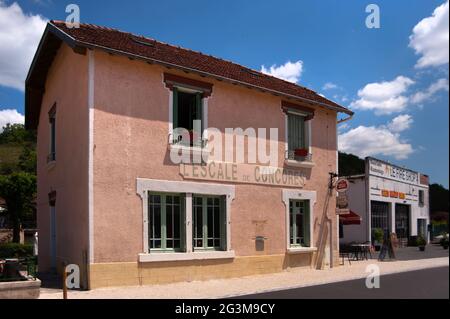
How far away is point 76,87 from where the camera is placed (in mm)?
12617

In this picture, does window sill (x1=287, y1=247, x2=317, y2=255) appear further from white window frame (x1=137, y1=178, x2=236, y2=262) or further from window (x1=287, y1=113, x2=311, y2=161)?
window (x1=287, y1=113, x2=311, y2=161)

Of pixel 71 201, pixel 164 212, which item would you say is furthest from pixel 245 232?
pixel 71 201

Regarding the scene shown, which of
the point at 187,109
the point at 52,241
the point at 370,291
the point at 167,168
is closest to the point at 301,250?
the point at 370,291

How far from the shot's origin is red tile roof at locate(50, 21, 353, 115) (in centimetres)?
1202

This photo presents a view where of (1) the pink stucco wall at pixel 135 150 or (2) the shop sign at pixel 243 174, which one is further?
(2) the shop sign at pixel 243 174

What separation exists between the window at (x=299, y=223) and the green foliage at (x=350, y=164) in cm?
2265

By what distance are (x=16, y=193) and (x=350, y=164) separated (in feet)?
83.8

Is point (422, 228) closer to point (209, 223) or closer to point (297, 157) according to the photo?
point (297, 157)

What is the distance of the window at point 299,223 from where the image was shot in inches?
619

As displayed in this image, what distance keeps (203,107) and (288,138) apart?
11.7 feet

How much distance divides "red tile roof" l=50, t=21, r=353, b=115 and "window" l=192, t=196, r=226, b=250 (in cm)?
352

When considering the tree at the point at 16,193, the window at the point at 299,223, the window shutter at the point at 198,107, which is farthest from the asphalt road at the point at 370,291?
the tree at the point at 16,193

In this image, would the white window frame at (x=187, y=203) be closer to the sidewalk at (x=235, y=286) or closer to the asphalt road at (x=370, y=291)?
the sidewalk at (x=235, y=286)
